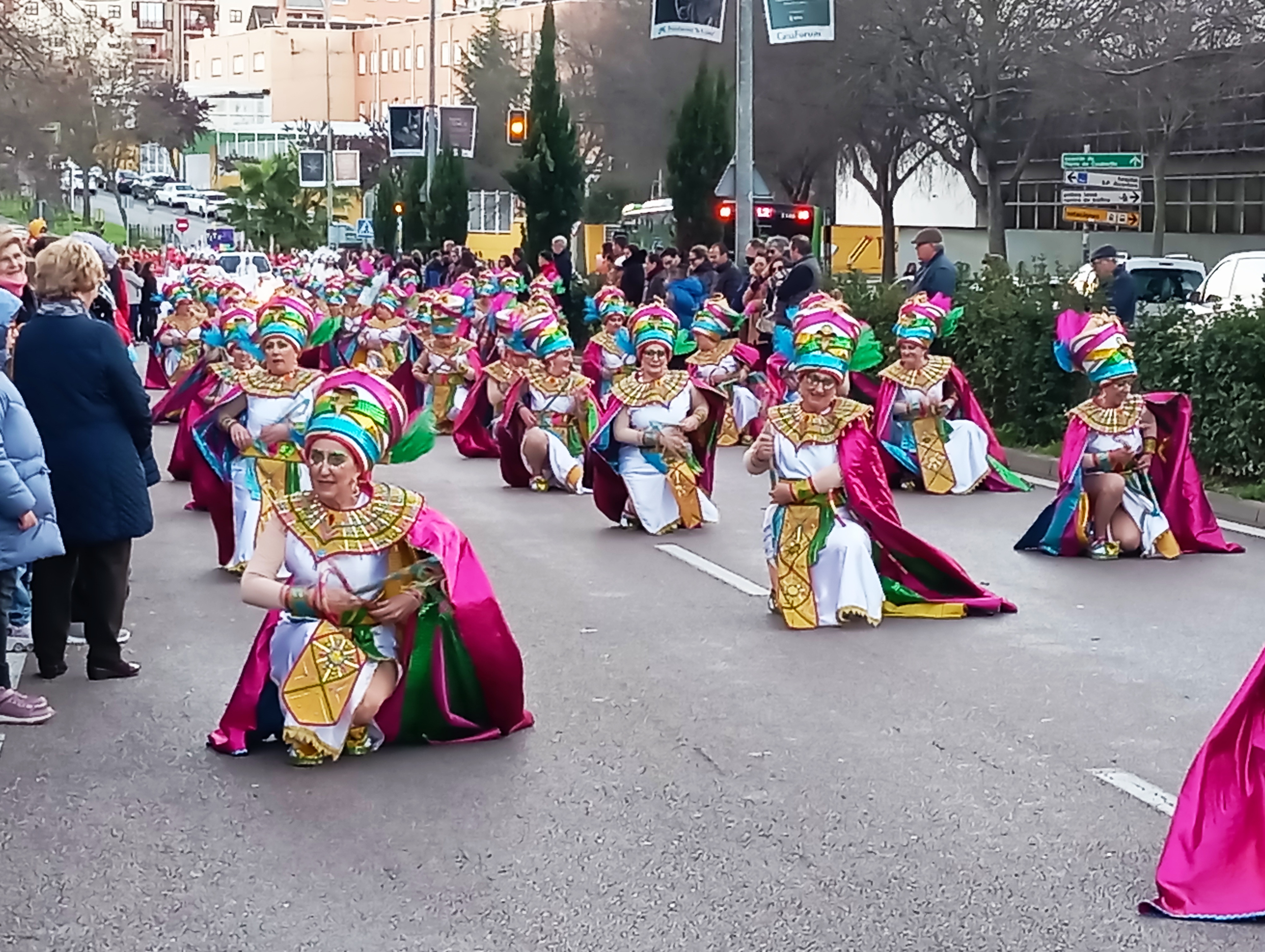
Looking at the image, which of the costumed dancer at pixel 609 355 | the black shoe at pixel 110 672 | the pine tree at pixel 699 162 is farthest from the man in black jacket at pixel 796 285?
the pine tree at pixel 699 162

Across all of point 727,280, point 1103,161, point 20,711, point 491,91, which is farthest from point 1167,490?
point 491,91

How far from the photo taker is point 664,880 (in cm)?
568

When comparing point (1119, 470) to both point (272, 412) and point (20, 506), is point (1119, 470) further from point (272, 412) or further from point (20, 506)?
point (20, 506)

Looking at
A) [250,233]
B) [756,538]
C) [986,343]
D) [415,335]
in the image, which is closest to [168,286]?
[415,335]

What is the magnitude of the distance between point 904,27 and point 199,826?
35.3 m

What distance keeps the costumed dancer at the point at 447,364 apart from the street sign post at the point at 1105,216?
6.76 meters

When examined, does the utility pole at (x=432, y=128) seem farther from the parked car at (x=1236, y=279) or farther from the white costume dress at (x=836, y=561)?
the white costume dress at (x=836, y=561)

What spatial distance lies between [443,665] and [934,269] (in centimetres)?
1175

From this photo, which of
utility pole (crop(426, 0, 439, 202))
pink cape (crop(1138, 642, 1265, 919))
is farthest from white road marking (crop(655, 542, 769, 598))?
Answer: utility pole (crop(426, 0, 439, 202))

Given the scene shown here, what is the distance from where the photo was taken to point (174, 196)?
97.6m

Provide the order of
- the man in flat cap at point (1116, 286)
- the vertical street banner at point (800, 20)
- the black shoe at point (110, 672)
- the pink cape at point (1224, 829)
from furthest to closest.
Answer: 1. the vertical street banner at point (800, 20)
2. the man in flat cap at point (1116, 286)
3. the black shoe at point (110, 672)
4. the pink cape at point (1224, 829)

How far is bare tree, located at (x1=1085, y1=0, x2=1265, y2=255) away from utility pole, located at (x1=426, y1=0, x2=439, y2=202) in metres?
17.3

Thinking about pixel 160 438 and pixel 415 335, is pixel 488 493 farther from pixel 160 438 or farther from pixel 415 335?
pixel 415 335

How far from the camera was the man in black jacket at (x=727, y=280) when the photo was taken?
880 inches
